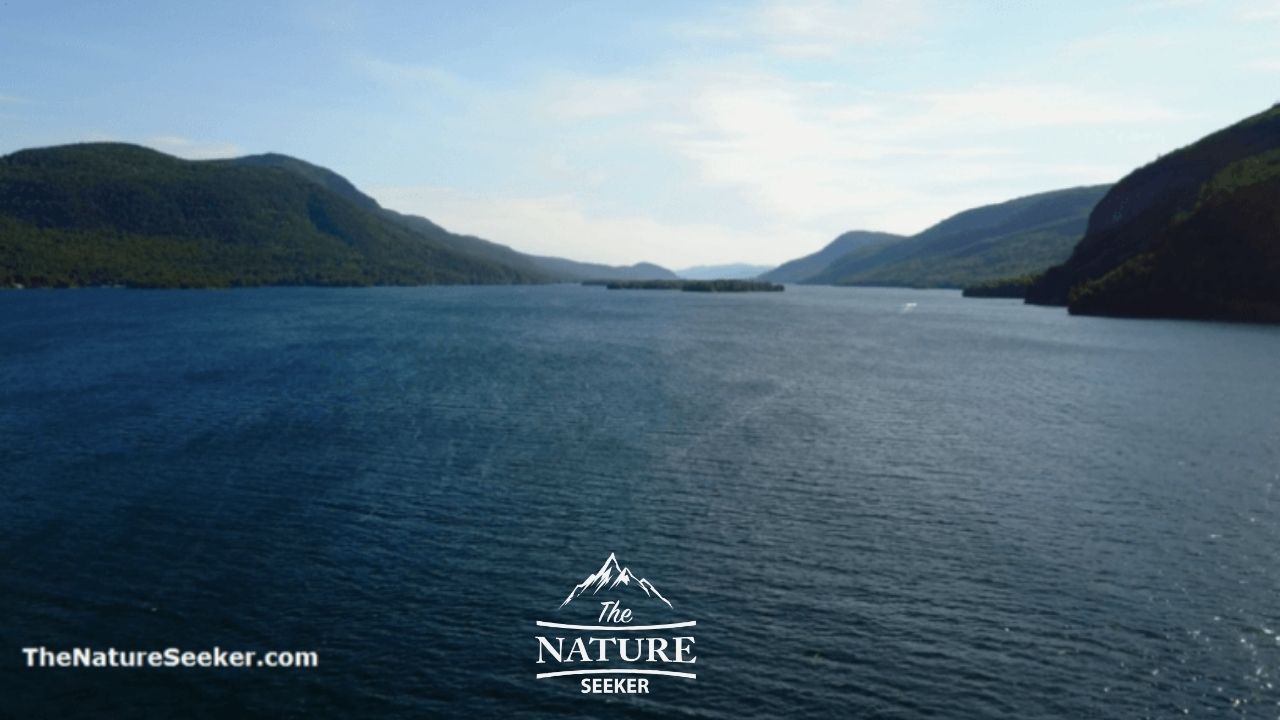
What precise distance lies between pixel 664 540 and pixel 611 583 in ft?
21.4

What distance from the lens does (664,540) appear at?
151 ft

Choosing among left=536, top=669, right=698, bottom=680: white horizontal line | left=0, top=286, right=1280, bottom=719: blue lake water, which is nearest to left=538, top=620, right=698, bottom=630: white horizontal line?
left=0, top=286, right=1280, bottom=719: blue lake water

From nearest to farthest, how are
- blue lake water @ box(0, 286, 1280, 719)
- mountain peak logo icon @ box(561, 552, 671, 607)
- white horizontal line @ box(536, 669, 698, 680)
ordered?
blue lake water @ box(0, 286, 1280, 719) < white horizontal line @ box(536, 669, 698, 680) < mountain peak logo icon @ box(561, 552, 671, 607)

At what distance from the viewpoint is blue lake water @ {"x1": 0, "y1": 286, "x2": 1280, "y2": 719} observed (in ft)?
101

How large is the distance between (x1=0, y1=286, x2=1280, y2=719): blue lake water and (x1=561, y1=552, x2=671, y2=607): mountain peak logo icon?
1.11 m

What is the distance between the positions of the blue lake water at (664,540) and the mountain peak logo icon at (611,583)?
1.11 m

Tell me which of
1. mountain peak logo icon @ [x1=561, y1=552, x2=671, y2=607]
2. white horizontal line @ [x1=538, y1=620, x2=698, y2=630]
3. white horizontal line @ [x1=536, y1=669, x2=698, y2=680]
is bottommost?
white horizontal line @ [x1=536, y1=669, x2=698, y2=680]

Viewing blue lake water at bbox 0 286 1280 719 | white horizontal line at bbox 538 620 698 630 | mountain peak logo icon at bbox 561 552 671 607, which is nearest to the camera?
blue lake water at bbox 0 286 1280 719

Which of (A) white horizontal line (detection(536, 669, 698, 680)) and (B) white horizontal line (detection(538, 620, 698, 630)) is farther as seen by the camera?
(B) white horizontal line (detection(538, 620, 698, 630))

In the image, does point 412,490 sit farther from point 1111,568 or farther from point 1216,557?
point 1216,557

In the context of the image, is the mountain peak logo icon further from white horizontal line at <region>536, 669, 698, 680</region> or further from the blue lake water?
white horizontal line at <region>536, 669, 698, 680</region>

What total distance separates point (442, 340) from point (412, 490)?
105760 millimetres

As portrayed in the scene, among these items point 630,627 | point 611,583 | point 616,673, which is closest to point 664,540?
point 611,583

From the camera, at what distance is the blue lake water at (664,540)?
30.9 m
